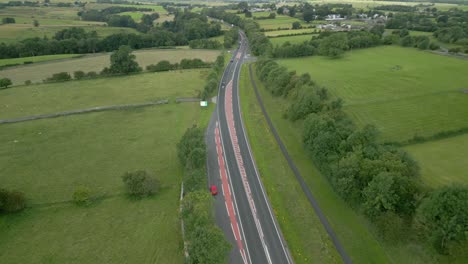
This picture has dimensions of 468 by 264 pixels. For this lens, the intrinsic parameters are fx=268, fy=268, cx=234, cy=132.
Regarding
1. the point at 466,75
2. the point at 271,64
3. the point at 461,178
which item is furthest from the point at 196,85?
the point at 466,75

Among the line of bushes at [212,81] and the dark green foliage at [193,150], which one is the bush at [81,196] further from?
the line of bushes at [212,81]

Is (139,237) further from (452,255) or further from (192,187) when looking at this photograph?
(452,255)

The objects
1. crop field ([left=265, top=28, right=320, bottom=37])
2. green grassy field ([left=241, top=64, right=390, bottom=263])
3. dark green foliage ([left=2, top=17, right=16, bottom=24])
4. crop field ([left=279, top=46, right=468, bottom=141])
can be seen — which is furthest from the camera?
dark green foliage ([left=2, top=17, right=16, bottom=24])

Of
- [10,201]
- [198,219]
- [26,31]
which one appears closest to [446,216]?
[198,219]

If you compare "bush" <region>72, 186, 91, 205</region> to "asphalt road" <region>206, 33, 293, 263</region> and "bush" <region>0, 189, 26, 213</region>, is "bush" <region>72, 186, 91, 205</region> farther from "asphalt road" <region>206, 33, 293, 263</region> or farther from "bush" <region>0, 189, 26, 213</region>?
"asphalt road" <region>206, 33, 293, 263</region>

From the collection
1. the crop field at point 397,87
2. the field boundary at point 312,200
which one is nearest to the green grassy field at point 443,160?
the crop field at point 397,87

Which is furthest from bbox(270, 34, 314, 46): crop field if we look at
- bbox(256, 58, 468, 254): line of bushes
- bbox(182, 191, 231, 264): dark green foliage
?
bbox(182, 191, 231, 264): dark green foliage
